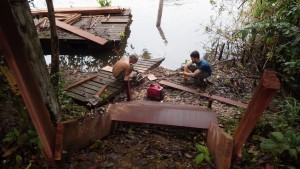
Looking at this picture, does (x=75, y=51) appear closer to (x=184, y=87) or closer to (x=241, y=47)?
(x=184, y=87)

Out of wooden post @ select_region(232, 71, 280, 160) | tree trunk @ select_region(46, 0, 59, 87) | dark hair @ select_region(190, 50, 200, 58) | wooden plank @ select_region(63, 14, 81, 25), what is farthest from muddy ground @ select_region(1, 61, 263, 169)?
wooden plank @ select_region(63, 14, 81, 25)

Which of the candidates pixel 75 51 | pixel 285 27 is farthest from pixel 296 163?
pixel 75 51

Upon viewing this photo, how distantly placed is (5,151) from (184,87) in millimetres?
5089

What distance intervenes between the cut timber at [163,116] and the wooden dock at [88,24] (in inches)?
242

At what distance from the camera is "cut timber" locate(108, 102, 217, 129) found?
3.79 metres

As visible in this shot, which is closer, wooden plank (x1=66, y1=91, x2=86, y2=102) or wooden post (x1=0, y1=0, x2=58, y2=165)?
wooden post (x1=0, y1=0, x2=58, y2=165)

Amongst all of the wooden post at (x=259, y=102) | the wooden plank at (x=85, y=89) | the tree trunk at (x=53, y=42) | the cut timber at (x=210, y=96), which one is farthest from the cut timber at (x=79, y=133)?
the cut timber at (x=210, y=96)

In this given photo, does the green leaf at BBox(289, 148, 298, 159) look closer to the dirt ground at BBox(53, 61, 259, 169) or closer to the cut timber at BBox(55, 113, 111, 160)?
the dirt ground at BBox(53, 61, 259, 169)

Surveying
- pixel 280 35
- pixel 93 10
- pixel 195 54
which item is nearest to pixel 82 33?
pixel 93 10

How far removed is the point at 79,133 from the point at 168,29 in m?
10.1

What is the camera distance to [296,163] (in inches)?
116

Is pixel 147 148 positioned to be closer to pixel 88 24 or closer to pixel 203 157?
pixel 203 157

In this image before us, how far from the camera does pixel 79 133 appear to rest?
2924 millimetres

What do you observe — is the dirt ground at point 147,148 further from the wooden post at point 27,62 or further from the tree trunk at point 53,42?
the tree trunk at point 53,42
